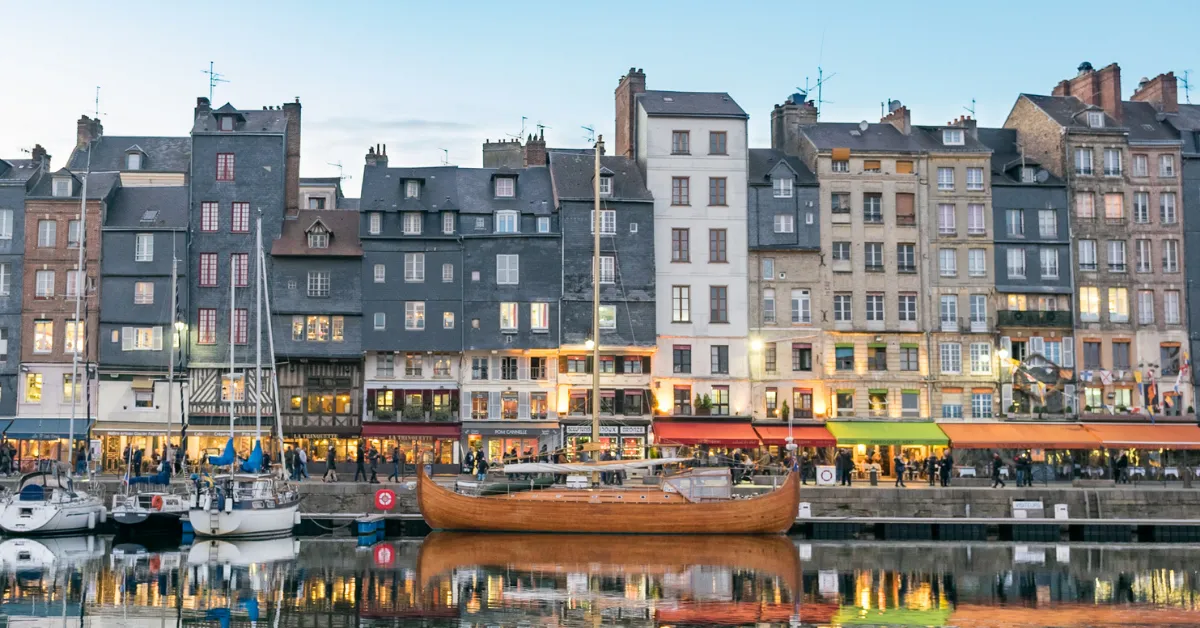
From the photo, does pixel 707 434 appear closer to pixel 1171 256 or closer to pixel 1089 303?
pixel 1089 303

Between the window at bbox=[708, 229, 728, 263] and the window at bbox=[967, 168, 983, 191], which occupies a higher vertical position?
the window at bbox=[967, 168, 983, 191]

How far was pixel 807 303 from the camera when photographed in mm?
62969

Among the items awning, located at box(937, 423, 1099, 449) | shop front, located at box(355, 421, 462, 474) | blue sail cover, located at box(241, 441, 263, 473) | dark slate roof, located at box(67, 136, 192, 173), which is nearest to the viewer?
blue sail cover, located at box(241, 441, 263, 473)

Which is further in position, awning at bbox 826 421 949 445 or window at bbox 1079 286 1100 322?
window at bbox 1079 286 1100 322

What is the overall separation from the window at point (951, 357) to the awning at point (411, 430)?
71.6 feet

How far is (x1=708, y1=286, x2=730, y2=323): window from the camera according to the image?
62625mm

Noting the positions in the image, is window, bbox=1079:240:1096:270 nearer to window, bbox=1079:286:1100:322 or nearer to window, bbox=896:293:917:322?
window, bbox=1079:286:1100:322

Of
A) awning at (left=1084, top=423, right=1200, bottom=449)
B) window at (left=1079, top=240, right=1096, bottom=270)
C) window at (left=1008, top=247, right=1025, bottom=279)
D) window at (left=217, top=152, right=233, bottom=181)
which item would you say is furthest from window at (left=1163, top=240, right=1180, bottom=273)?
window at (left=217, top=152, right=233, bottom=181)

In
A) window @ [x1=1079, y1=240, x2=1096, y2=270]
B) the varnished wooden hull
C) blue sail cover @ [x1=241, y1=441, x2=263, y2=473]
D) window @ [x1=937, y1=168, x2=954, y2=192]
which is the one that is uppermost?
window @ [x1=937, y1=168, x2=954, y2=192]

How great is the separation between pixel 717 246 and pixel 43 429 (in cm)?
3054

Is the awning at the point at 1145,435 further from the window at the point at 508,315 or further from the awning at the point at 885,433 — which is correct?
the window at the point at 508,315

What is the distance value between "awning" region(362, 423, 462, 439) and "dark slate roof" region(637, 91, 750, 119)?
1672cm

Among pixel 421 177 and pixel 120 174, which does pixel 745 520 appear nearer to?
pixel 421 177

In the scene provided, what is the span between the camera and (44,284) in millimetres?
62562
